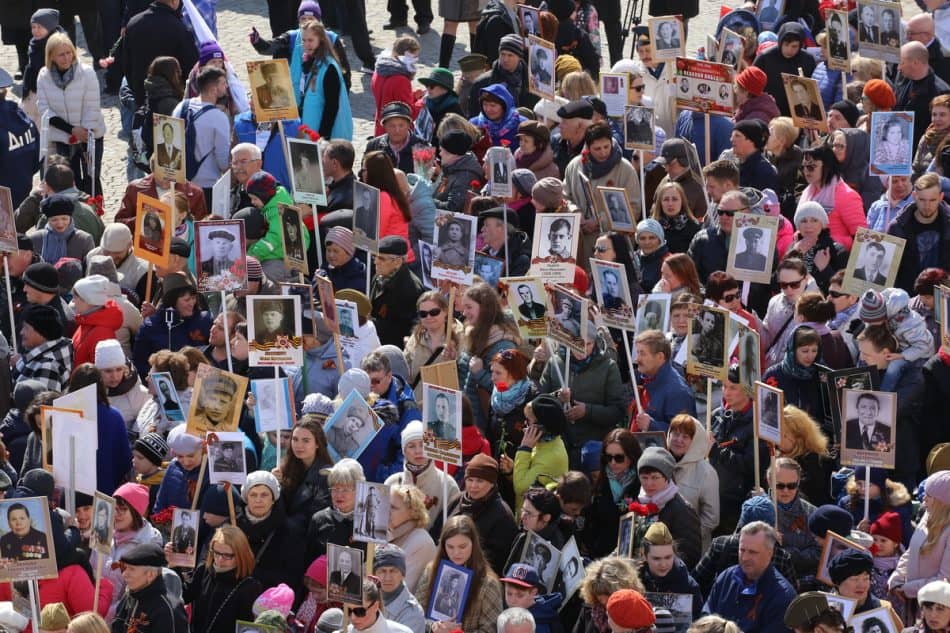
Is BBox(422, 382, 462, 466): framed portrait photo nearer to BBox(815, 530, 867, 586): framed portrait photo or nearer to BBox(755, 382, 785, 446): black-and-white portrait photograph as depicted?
BBox(755, 382, 785, 446): black-and-white portrait photograph

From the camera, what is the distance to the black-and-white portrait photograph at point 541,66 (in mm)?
15977

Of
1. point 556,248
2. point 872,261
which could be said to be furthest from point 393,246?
point 872,261

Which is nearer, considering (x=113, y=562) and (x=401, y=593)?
(x=401, y=593)

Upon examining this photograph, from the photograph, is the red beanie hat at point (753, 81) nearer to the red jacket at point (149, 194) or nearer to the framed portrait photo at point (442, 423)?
the red jacket at point (149, 194)

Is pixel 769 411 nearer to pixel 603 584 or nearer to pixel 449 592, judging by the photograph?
pixel 603 584

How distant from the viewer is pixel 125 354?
13.1m

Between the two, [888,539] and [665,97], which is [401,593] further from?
[665,97]

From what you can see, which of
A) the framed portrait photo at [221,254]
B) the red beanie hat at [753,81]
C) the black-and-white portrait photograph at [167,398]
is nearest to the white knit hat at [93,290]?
the framed portrait photo at [221,254]

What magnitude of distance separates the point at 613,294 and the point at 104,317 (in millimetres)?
3453

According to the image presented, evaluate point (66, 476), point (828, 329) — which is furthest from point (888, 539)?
point (66, 476)

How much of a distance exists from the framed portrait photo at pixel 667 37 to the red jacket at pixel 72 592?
26.3 ft

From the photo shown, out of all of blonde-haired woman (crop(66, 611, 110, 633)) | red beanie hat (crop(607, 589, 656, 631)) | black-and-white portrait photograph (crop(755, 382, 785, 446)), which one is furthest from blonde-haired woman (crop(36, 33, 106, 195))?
red beanie hat (crop(607, 589, 656, 631))

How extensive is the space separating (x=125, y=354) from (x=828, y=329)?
15.2 feet

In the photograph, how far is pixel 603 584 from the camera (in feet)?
30.9
